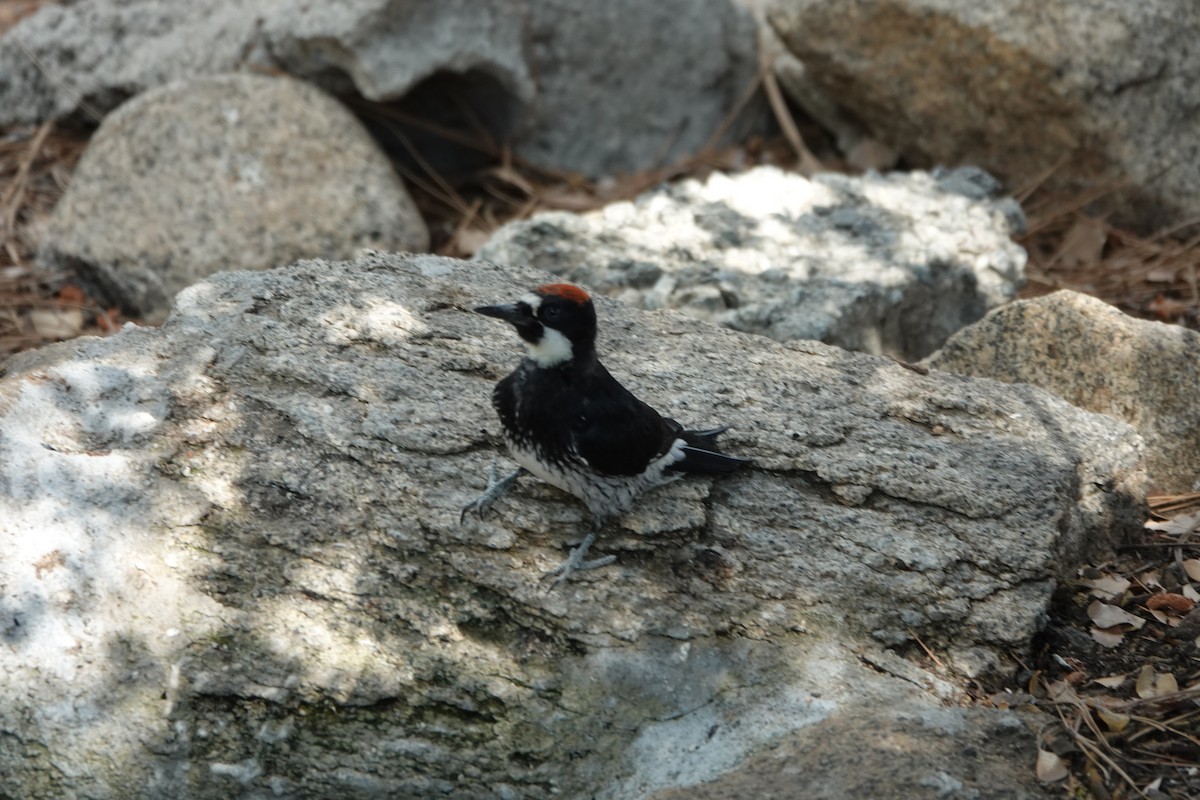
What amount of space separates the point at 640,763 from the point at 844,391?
153cm

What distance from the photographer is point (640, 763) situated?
2.90 m

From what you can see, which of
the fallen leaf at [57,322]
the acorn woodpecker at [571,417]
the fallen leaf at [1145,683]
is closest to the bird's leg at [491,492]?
the acorn woodpecker at [571,417]

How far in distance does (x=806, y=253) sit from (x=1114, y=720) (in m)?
2.62

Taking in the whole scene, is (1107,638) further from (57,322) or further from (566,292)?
(57,322)

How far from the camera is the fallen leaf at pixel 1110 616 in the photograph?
3.46 meters

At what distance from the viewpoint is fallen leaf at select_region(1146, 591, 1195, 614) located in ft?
11.5

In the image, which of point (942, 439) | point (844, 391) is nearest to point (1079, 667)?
point (942, 439)

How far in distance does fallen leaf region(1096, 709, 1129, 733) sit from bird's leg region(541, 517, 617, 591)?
1.34 m

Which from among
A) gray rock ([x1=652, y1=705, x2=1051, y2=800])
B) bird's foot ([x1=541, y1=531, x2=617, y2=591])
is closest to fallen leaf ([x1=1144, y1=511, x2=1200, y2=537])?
gray rock ([x1=652, y1=705, x2=1051, y2=800])

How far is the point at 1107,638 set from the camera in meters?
3.43

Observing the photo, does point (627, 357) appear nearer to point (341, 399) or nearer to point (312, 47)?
point (341, 399)

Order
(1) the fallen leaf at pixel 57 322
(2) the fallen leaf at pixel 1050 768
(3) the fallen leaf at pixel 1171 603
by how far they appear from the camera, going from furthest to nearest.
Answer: (1) the fallen leaf at pixel 57 322
(3) the fallen leaf at pixel 1171 603
(2) the fallen leaf at pixel 1050 768

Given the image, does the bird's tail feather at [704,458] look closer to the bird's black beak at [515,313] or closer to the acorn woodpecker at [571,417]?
the acorn woodpecker at [571,417]

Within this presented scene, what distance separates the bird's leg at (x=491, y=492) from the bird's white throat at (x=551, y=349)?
0.36 metres
